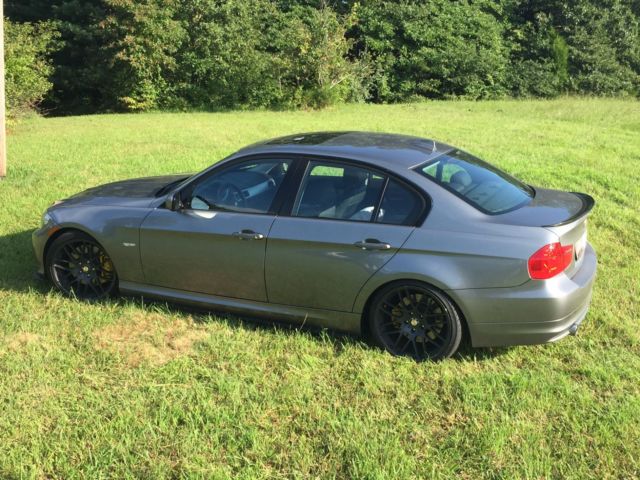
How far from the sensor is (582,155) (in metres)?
10.9

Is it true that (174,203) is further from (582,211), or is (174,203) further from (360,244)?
(582,211)

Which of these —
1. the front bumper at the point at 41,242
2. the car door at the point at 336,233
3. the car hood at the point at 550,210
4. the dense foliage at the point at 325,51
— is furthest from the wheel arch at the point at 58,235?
the dense foliage at the point at 325,51

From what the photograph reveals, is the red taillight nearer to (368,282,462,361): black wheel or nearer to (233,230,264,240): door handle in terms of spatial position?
(368,282,462,361): black wheel

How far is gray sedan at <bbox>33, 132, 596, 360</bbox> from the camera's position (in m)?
3.74

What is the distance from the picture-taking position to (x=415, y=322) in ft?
13.0

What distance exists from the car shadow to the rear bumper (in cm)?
31

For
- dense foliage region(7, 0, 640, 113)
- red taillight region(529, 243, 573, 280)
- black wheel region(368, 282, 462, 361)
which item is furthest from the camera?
dense foliage region(7, 0, 640, 113)

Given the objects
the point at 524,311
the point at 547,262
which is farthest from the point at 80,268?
the point at 547,262

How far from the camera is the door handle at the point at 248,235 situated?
14.0ft

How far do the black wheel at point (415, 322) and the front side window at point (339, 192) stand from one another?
0.55 m

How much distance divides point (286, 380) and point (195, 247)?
130 cm

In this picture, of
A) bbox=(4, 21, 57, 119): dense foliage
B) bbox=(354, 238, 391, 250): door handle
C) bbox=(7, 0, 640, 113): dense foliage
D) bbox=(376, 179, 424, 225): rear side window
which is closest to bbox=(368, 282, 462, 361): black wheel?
bbox=(354, 238, 391, 250): door handle

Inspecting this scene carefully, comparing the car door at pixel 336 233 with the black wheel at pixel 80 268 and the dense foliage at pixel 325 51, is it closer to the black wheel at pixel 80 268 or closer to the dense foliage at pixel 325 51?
the black wheel at pixel 80 268

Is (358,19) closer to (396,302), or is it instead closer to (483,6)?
(483,6)
